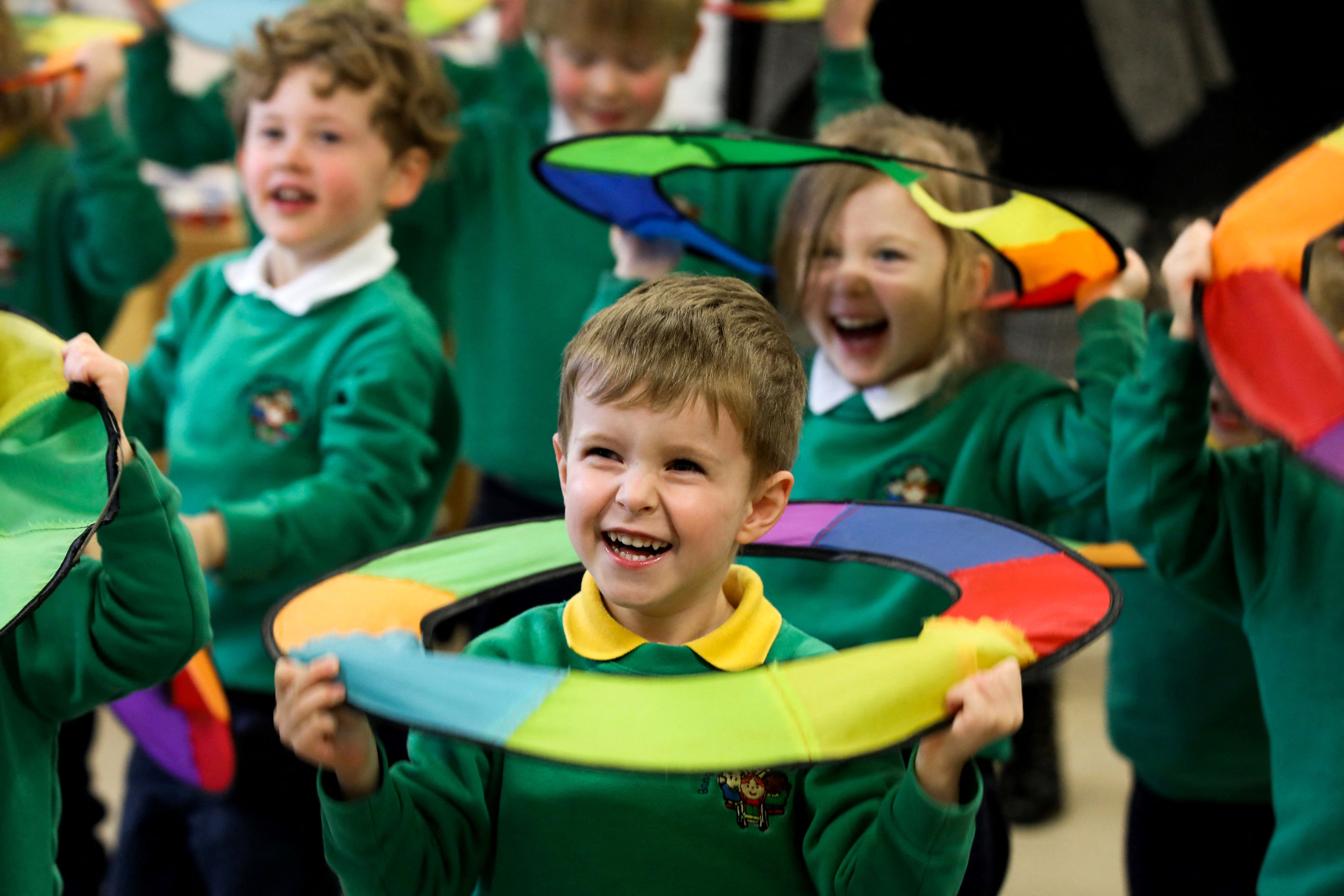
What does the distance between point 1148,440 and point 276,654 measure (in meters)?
0.66

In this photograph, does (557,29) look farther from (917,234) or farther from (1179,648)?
(1179,648)

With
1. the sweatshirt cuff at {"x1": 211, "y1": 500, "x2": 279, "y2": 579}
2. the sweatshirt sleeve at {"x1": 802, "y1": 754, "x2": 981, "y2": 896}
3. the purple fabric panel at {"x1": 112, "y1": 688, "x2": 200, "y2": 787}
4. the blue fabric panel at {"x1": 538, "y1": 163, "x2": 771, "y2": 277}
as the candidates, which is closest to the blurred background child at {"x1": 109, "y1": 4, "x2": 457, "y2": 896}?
the sweatshirt cuff at {"x1": 211, "y1": 500, "x2": 279, "y2": 579}

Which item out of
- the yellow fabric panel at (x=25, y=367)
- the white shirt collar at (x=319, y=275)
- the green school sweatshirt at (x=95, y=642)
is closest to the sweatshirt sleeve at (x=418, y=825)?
the green school sweatshirt at (x=95, y=642)

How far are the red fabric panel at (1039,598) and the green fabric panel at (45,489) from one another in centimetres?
53

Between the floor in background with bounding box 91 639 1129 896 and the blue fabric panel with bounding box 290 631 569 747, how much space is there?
1262 millimetres

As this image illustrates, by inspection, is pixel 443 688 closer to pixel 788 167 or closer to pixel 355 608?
pixel 355 608

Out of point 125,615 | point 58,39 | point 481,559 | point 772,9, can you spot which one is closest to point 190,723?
point 125,615

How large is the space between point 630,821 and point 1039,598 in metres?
0.27

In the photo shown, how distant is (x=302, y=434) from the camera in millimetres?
1440

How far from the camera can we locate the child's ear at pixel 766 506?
2.88ft

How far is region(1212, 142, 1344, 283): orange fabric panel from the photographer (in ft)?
3.27

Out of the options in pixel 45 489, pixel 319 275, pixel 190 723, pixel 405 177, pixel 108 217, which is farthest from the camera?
pixel 108 217

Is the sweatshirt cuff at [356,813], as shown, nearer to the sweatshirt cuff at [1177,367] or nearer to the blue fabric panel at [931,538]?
the blue fabric panel at [931,538]

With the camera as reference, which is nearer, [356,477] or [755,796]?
[755,796]
